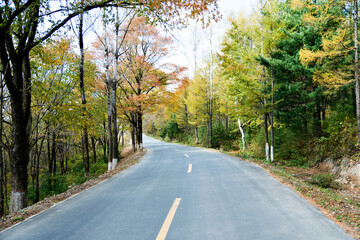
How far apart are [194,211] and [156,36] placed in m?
19.8

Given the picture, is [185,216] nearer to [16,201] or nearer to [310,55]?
[16,201]

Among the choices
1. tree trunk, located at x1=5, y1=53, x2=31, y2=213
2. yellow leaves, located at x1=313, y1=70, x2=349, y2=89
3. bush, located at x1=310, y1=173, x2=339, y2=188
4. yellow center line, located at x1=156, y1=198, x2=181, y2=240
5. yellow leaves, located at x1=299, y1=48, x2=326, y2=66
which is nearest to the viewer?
yellow center line, located at x1=156, y1=198, x2=181, y2=240

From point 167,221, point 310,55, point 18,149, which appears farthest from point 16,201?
point 310,55

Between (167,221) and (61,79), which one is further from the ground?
(61,79)

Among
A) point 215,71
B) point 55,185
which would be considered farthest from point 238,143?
point 55,185

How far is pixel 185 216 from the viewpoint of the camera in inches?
166

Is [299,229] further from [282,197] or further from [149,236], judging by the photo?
[149,236]

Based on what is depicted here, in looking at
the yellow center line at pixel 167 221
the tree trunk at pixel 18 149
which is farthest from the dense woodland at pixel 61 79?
the yellow center line at pixel 167 221

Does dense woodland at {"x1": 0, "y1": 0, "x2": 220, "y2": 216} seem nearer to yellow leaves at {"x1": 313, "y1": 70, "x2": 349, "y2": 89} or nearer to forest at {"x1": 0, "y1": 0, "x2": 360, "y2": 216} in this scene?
forest at {"x1": 0, "y1": 0, "x2": 360, "y2": 216}

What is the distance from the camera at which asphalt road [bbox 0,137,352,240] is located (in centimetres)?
354

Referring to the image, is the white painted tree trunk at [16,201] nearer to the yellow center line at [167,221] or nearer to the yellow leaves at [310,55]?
the yellow center line at [167,221]

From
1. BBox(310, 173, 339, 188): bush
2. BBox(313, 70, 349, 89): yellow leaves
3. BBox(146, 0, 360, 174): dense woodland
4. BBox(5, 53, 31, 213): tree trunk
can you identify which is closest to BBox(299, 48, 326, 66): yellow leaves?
BBox(146, 0, 360, 174): dense woodland

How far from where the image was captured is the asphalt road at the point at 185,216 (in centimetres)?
354

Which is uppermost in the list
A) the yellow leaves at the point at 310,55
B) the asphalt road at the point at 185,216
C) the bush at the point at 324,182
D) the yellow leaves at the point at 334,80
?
the yellow leaves at the point at 310,55
